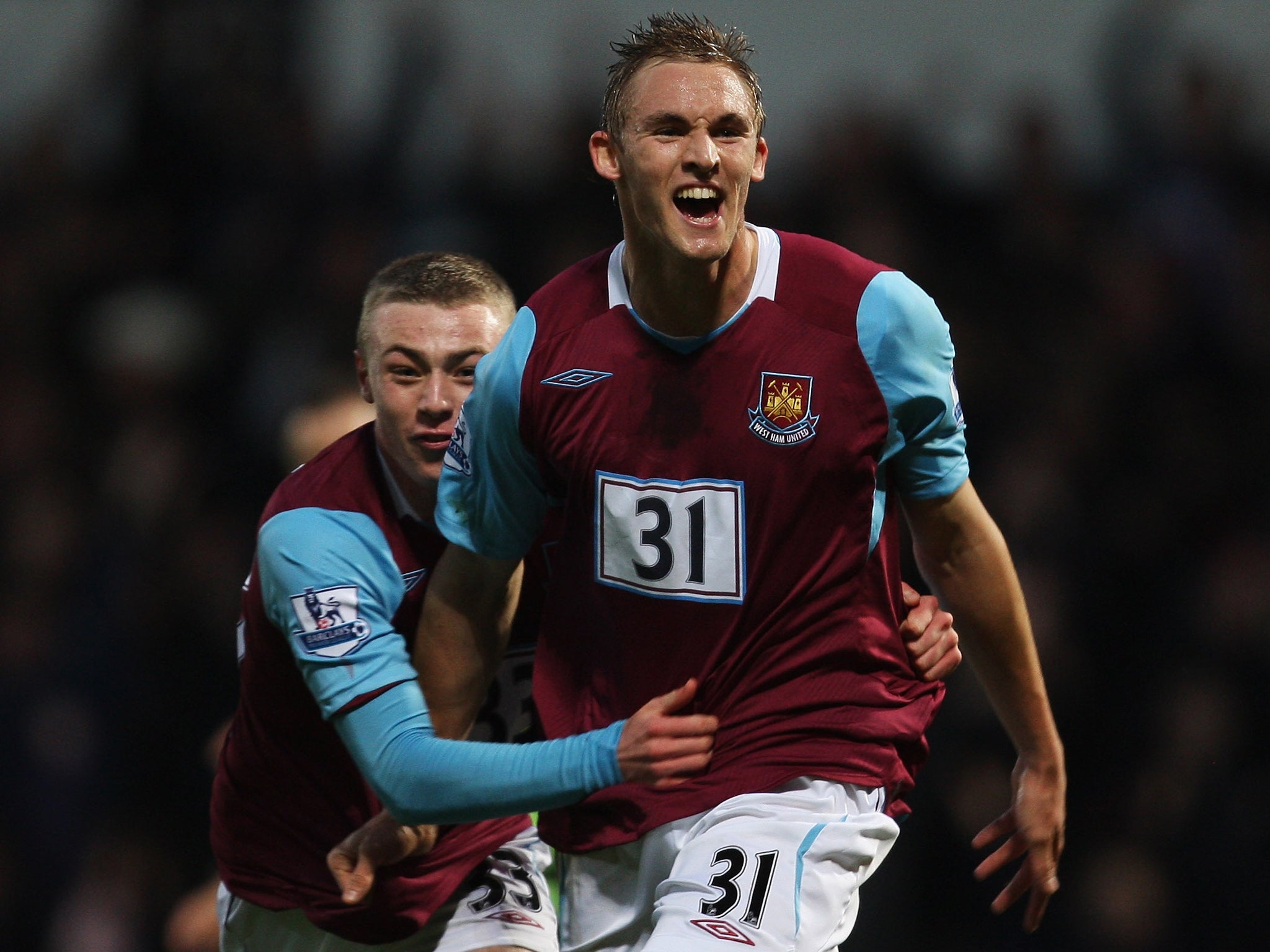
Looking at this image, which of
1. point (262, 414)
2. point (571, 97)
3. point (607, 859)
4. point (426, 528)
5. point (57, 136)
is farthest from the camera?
point (57, 136)

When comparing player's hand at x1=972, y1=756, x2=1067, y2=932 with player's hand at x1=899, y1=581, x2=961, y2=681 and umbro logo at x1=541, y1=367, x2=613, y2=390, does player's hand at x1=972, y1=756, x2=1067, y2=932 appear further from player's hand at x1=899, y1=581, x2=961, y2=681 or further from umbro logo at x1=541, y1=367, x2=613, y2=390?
umbro logo at x1=541, y1=367, x2=613, y2=390

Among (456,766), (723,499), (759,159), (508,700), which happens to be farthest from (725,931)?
(759,159)

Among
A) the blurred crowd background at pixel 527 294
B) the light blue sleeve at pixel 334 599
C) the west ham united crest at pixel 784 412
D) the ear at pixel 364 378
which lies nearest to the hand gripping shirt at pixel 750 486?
the west ham united crest at pixel 784 412

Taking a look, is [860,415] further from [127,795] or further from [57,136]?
[57,136]

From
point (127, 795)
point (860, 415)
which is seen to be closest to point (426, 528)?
point (860, 415)

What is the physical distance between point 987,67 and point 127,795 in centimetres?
419

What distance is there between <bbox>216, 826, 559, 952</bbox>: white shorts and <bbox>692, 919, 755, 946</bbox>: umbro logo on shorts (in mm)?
857

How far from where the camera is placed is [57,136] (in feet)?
24.4

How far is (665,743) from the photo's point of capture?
2.59 meters

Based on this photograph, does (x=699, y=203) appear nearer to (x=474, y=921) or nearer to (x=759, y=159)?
(x=759, y=159)

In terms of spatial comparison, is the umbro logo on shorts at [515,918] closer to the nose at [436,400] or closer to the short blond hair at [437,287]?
the nose at [436,400]

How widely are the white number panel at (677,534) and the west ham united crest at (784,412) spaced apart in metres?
0.09

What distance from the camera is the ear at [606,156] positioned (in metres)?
2.82

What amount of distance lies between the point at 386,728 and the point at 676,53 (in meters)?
1.19
